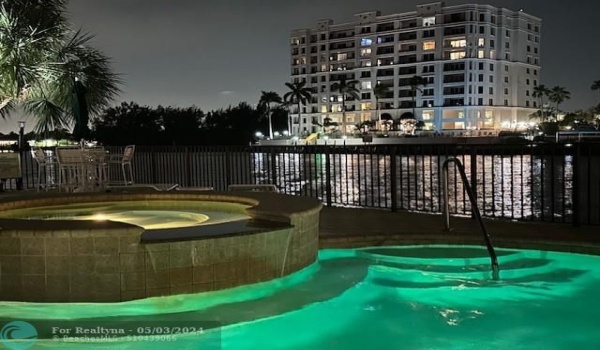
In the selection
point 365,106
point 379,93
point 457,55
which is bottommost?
point 365,106

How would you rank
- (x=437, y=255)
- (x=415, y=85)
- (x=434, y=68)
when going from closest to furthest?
(x=437, y=255) → (x=415, y=85) → (x=434, y=68)

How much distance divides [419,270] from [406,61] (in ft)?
425

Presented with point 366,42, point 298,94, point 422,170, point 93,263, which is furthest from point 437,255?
point 366,42

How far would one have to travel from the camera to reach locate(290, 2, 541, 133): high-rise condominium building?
126500 millimetres

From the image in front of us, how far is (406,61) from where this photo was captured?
132 meters

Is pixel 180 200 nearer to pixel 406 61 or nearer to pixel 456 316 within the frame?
pixel 456 316

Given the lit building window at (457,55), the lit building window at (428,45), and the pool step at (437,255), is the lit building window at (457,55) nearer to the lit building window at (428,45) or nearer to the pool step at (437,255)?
the lit building window at (428,45)

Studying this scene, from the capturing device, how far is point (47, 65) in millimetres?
12562

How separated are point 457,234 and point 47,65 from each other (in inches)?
375

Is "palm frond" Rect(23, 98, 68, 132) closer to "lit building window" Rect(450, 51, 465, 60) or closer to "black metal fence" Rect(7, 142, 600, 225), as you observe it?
"black metal fence" Rect(7, 142, 600, 225)

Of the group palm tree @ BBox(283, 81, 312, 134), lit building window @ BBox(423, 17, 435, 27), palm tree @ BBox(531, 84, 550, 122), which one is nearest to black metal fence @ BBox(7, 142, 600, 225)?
palm tree @ BBox(283, 81, 312, 134)

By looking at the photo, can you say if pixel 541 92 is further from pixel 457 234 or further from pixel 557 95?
pixel 457 234

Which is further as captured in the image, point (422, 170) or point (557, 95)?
point (557, 95)

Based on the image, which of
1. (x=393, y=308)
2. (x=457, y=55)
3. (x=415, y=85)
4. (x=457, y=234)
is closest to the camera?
(x=393, y=308)
